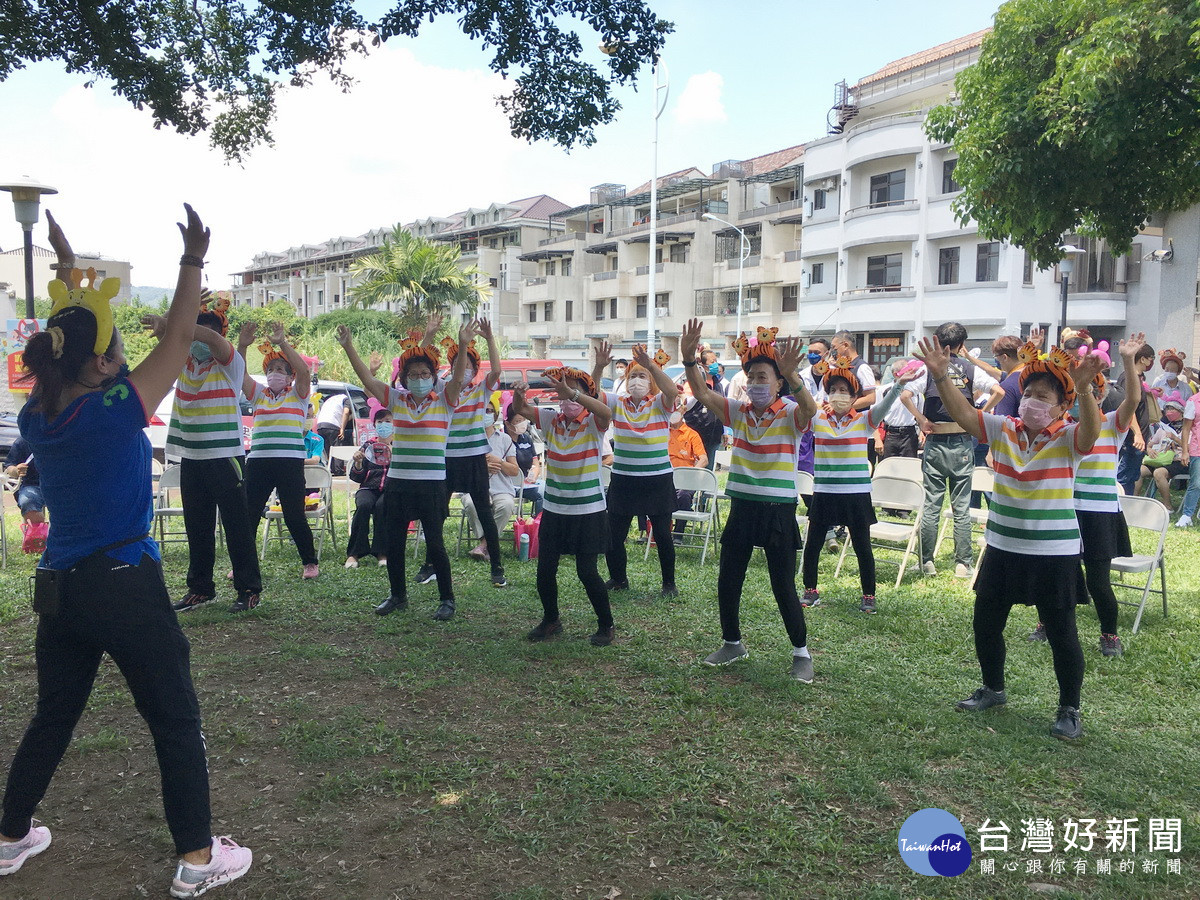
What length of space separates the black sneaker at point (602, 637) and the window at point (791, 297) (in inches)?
1538

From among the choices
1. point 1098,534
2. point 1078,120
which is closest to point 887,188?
point 1078,120

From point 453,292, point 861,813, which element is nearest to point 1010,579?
point 861,813

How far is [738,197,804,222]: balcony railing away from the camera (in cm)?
4296

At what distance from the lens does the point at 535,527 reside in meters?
9.16

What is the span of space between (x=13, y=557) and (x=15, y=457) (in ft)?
3.38

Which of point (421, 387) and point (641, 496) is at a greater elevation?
point (421, 387)

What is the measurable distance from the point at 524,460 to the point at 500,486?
752 mm

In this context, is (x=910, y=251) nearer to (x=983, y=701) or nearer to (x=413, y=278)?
(x=413, y=278)

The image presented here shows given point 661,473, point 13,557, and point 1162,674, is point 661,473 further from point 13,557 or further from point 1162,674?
point 13,557

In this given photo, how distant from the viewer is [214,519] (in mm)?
6652

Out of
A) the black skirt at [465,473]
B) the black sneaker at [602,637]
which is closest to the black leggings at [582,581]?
the black sneaker at [602,637]

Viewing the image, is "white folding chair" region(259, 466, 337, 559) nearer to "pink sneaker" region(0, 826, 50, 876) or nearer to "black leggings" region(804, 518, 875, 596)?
"black leggings" region(804, 518, 875, 596)

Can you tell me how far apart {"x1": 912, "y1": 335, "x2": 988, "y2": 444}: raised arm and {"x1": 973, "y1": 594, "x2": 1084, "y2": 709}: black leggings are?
2.98ft

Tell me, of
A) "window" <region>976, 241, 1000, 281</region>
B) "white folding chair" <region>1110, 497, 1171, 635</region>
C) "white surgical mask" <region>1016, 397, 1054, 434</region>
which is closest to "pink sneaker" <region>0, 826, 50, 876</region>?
"white surgical mask" <region>1016, 397, 1054, 434</region>
